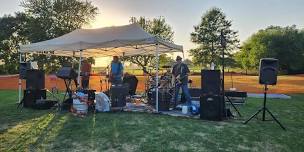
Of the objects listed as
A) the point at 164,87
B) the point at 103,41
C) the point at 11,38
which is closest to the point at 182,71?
the point at 164,87

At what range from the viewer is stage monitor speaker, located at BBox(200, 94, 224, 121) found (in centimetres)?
842

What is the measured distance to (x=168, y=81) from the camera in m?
11.6

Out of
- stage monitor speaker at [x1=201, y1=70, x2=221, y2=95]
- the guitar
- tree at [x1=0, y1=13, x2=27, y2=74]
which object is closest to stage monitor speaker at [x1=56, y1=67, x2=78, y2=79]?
the guitar

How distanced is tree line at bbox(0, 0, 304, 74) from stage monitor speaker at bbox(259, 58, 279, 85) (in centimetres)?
2263

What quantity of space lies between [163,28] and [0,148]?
46.2 m

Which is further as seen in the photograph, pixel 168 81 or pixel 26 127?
pixel 168 81

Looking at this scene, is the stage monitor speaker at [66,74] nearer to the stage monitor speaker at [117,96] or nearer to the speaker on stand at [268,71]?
the stage monitor speaker at [117,96]

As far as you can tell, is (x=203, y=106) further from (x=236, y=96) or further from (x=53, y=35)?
(x=53, y=35)

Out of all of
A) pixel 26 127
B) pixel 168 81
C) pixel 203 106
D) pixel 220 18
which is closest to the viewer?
pixel 26 127

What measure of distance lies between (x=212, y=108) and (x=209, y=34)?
1859 inches

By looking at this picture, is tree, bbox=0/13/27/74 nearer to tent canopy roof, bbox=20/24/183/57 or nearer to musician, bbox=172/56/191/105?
tent canopy roof, bbox=20/24/183/57

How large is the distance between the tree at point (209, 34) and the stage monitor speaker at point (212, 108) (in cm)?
4529

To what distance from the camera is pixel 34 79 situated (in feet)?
34.7

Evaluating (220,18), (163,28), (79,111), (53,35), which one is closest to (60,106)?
(79,111)
